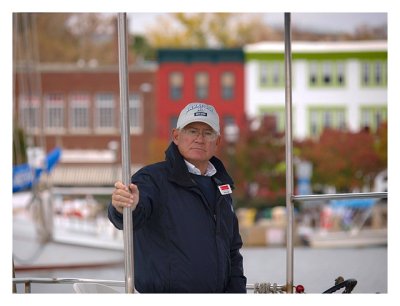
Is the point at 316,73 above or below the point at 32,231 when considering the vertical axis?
above

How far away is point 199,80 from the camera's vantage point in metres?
54.8

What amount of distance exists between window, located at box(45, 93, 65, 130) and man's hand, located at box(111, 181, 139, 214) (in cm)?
5267

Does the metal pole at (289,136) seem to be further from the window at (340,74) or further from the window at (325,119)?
the window at (340,74)

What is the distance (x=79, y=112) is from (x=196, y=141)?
172ft

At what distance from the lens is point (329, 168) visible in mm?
47344

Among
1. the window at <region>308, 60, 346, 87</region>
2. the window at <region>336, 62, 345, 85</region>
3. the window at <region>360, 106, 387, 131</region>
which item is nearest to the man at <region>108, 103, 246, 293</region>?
the window at <region>360, 106, 387, 131</region>

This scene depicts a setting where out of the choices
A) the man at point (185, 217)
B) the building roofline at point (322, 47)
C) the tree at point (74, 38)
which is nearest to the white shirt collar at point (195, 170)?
the man at point (185, 217)

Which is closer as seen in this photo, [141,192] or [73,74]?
[141,192]

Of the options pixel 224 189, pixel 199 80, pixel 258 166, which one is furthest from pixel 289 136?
pixel 199 80
